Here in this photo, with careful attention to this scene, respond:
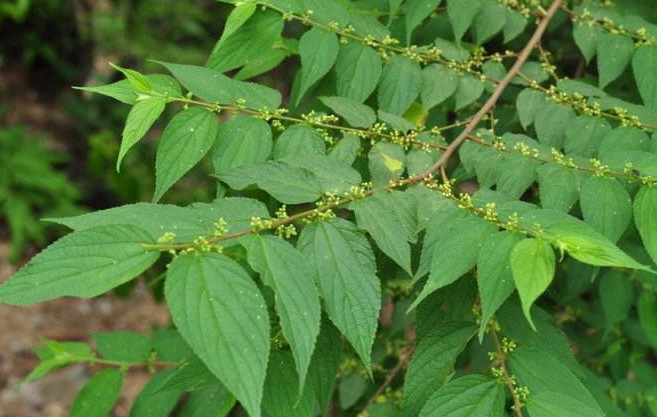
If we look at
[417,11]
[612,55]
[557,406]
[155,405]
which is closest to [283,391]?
[557,406]

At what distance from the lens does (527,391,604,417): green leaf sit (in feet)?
4.28

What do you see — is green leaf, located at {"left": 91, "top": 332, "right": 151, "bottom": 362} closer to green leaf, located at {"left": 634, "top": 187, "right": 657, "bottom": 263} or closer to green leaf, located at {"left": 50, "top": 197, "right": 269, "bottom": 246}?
green leaf, located at {"left": 50, "top": 197, "right": 269, "bottom": 246}

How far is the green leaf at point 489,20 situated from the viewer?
203 cm

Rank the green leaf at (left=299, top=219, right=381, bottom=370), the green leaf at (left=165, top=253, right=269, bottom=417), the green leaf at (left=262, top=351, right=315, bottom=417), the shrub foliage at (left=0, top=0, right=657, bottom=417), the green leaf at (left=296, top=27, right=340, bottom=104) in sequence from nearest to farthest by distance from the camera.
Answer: the green leaf at (left=165, top=253, right=269, bottom=417)
the shrub foliage at (left=0, top=0, right=657, bottom=417)
the green leaf at (left=299, top=219, right=381, bottom=370)
the green leaf at (left=262, top=351, right=315, bottom=417)
the green leaf at (left=296, top=27, right=340, bottom=104)

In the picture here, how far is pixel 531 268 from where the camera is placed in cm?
121

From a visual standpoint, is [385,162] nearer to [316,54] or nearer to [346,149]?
[346,149]

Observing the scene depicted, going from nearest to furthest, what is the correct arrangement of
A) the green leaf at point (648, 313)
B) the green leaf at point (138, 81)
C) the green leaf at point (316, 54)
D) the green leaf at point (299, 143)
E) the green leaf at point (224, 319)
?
the green leaf at point (224, 319)
the green leaf at point (138, 81)
the green leaf at point (299, 143)
the green leaf at point (316, 54)
the green leaf at point (648, 313)

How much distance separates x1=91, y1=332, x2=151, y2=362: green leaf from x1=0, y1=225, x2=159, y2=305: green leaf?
116 centimetres

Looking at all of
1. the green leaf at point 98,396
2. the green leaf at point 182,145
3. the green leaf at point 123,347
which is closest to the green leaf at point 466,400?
the green leaf at point 182,145

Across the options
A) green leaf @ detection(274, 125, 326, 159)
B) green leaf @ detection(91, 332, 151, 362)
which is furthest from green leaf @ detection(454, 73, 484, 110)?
green leaf @ detection(91, 332, 151, 362)

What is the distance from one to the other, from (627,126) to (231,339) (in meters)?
1.13

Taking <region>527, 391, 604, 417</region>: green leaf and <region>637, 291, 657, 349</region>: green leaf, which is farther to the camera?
<region>637, 291, 657, 349</region>: green leaf

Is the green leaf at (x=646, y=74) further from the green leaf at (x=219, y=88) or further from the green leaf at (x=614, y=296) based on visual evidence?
the green leaf at (x=219, y=88)

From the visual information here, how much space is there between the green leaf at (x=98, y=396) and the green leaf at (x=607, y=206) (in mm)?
1316
